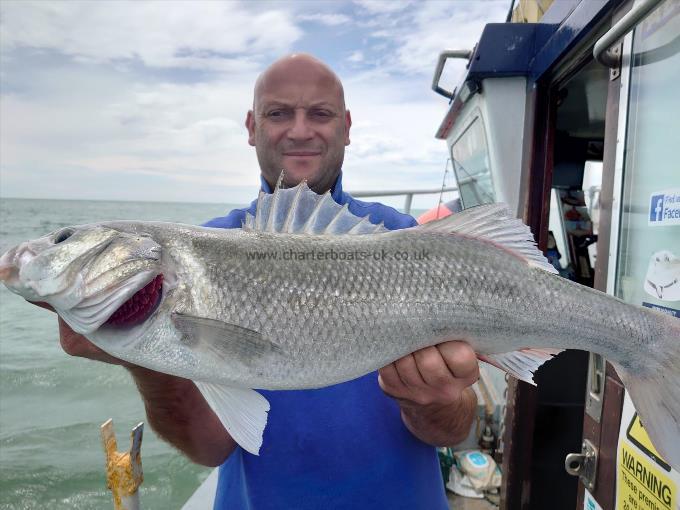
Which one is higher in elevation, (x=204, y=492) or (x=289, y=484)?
(x=289, y=484)

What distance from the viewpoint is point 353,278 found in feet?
5.99

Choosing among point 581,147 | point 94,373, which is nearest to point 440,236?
point 581,147

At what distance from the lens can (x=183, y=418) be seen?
2.26 metres

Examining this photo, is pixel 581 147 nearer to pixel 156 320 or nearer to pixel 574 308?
pixel 574 308

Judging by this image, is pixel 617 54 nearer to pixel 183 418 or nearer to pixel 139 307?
pixel 139 307

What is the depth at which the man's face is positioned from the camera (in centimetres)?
293

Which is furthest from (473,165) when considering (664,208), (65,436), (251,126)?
(65,436)

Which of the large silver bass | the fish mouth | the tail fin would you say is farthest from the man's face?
the tail fin

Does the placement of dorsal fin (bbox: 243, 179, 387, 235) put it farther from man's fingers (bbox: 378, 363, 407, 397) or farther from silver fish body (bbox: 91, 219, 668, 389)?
man's fingers (bbox: 378, 363, 407, 397)

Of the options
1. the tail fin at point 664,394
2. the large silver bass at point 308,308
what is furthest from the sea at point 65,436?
the tail fin at point 664,394

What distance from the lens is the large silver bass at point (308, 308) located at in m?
1.71

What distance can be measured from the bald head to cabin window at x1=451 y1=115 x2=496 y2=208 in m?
1.65

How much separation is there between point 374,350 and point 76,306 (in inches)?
41.8

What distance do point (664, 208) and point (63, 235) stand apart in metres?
2.35
